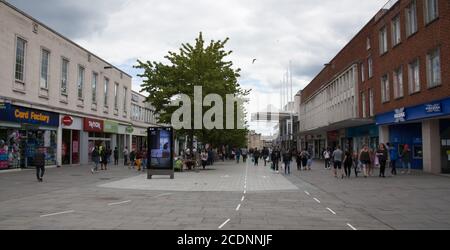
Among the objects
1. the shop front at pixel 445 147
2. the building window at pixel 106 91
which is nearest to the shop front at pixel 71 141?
the building window at pixel 106 91

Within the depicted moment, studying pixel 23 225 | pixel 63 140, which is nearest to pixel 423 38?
pixel 23 225

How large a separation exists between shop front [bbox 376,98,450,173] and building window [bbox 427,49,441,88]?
1.23 metres

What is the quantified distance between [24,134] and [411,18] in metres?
24.5

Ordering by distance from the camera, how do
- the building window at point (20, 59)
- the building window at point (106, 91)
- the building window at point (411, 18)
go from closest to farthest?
the building window at point (411, 18)
the building window at point (20, 59)
the building window at point (106, 91)

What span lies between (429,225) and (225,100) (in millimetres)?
22678

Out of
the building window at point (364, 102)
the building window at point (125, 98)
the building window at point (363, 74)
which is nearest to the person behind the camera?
the building window at point (363, 74)

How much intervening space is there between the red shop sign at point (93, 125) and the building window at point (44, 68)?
725cm

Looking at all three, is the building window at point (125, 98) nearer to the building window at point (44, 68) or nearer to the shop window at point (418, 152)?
the building window at point (44, 68)

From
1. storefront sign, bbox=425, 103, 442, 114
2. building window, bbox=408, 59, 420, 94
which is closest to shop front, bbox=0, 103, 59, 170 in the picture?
storefront sign, bbox=425, 103, 442, 114

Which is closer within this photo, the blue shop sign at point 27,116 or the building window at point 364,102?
the blue shop sign at point 27,116

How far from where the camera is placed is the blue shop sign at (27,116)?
24.5 m

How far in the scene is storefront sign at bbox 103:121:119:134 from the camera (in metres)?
42.4

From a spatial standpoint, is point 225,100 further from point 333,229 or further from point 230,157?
point 230,157

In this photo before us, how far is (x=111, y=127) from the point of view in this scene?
4391 cm
